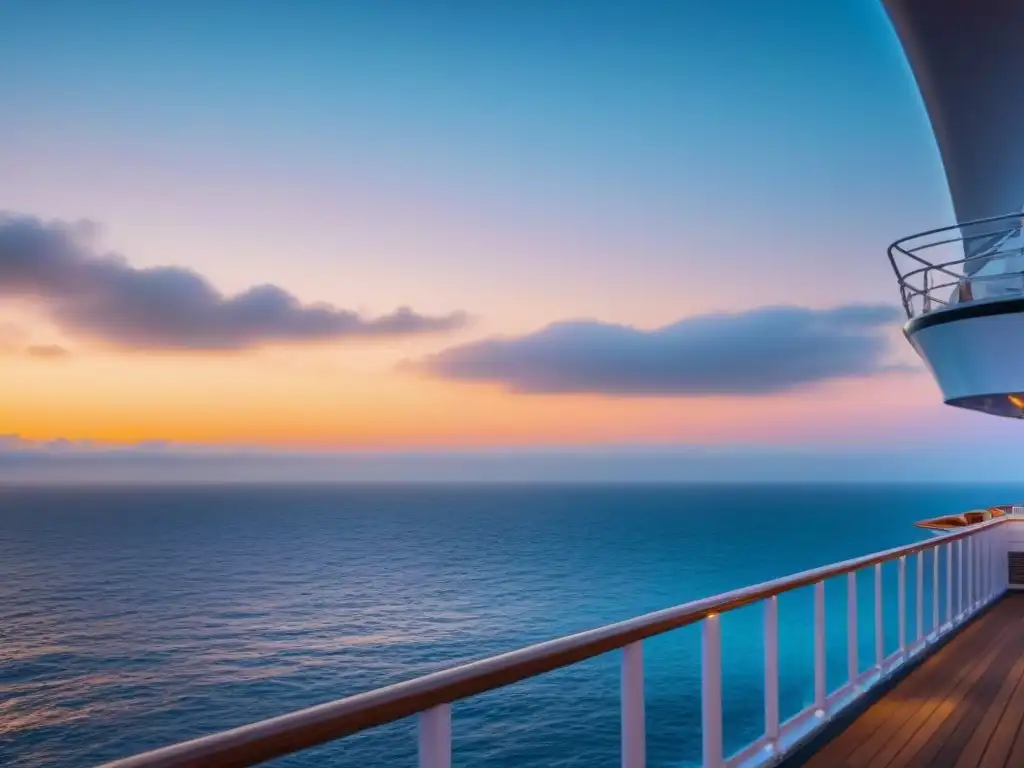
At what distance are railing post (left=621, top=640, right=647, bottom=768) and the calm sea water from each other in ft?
69.8

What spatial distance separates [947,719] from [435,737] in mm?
3540

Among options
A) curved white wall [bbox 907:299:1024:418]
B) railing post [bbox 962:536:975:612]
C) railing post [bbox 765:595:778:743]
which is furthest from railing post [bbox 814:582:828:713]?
curved white wall [bbox 907:299:1024:418]

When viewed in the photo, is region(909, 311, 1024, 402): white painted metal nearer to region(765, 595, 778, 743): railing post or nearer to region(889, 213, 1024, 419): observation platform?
region(889, 213, 1024, 419): observation platform

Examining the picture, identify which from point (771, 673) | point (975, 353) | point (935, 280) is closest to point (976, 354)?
point (975, 353)

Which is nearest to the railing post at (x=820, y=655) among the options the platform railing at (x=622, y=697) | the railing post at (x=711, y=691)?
the platform railing at (x=622, y=697)

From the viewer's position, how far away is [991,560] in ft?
28.1

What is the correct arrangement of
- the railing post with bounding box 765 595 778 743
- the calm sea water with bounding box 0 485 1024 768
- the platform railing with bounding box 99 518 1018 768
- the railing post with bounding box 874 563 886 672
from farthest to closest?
1. the calm sea water with bounding box 0 485 1024 768
2. the railing post with bounding box 874 563 886 672
3. the railing post with bounding box 765 595 778 743
4. the platform railing with bounding box 99 518 1018 768

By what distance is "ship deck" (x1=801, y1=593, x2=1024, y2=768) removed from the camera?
11.8ft

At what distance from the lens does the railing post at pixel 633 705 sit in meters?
2.25

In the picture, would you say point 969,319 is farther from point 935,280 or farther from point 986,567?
point 986,567

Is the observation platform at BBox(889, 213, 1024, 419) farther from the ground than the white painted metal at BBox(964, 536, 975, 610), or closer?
farther from the ground

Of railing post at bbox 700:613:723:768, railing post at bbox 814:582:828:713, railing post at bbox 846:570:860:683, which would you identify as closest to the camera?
railing post at bbox 700:613:723:768

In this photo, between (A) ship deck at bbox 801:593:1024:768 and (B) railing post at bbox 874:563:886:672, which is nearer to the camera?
(A) ship deck at bbox 801:593:1024:768

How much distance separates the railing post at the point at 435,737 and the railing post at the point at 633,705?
771mm
